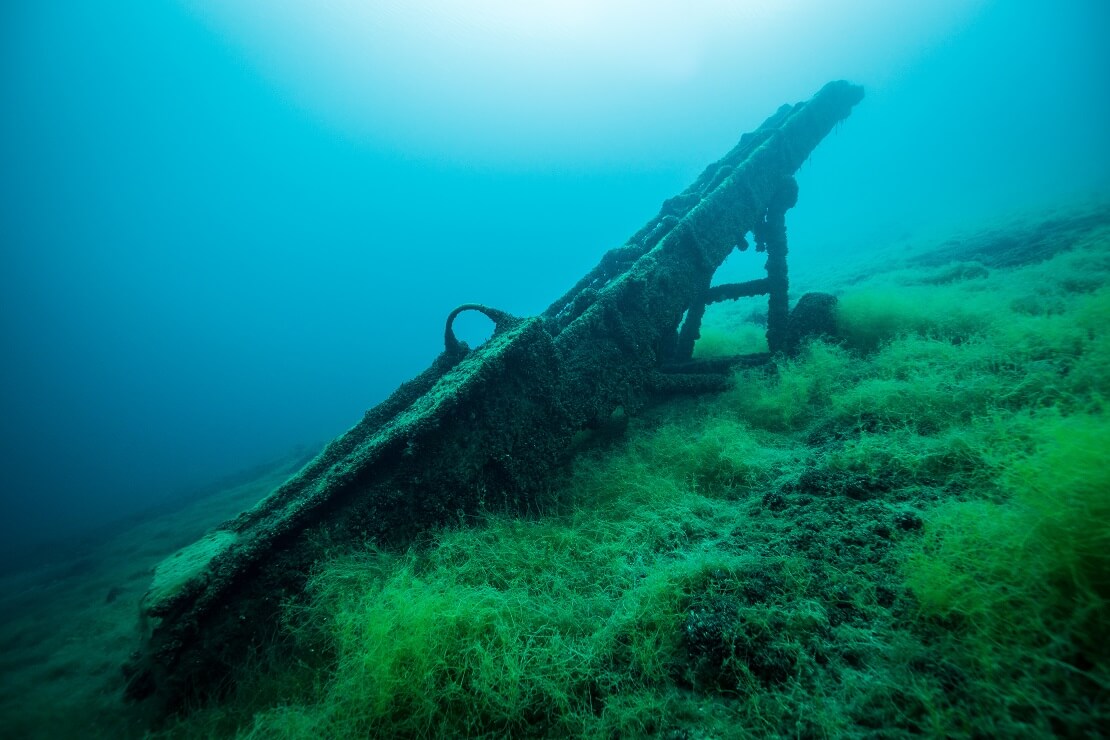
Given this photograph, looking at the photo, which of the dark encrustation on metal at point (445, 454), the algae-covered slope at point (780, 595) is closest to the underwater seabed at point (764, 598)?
the algae-covered slope at point (780, 595)

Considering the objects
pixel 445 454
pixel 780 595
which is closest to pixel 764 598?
pixel 780 595

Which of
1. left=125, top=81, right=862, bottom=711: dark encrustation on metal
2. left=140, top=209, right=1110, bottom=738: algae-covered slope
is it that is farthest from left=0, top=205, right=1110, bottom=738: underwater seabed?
left=125, top=81, right=862, bottom=711: dark encrustation on metal

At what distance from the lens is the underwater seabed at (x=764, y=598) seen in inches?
57.4

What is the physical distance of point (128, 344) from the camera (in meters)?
122

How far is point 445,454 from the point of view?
3.53 metres

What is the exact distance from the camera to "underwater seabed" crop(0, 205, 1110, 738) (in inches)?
57.4

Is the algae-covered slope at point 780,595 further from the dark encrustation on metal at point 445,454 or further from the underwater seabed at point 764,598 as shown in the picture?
the dark encrustation on metal at point 445,454

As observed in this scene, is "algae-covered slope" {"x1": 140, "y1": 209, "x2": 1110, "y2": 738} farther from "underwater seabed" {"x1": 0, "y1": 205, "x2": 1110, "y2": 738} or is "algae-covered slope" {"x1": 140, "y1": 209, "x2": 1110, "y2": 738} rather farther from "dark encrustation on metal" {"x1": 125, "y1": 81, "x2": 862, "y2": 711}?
"dark encrustation on metal" {"x1": 125, "y1": 81, "x2": 862, "y2": 711}

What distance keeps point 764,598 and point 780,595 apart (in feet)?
0.27

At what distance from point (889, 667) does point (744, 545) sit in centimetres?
116

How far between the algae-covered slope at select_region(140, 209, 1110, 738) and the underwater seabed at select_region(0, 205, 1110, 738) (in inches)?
0.5

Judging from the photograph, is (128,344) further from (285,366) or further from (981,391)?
(981,391)

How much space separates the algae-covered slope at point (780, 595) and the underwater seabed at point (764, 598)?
0.01m

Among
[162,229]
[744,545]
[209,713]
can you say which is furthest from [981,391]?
[162,229]
